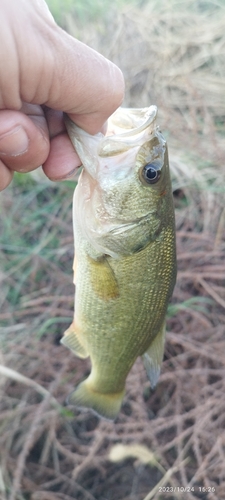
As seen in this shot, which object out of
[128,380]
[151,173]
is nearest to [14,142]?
[151,173]

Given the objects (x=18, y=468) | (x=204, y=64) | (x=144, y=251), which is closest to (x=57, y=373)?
(x=18, y=468)

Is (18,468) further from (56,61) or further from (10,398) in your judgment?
(56,61)

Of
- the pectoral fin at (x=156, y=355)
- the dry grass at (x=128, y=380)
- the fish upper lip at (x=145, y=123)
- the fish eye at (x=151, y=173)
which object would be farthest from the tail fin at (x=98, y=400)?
the fish upper lip at (x=145, y=123)

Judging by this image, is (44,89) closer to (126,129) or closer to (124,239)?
(126,129)

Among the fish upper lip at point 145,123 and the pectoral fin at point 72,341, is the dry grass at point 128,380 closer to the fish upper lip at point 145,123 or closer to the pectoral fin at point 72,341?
the pectoral fin at point 72,341

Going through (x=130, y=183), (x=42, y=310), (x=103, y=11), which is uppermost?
(x=130, y=183)

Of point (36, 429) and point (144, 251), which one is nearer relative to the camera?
point (144, 251)

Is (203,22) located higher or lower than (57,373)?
higher
